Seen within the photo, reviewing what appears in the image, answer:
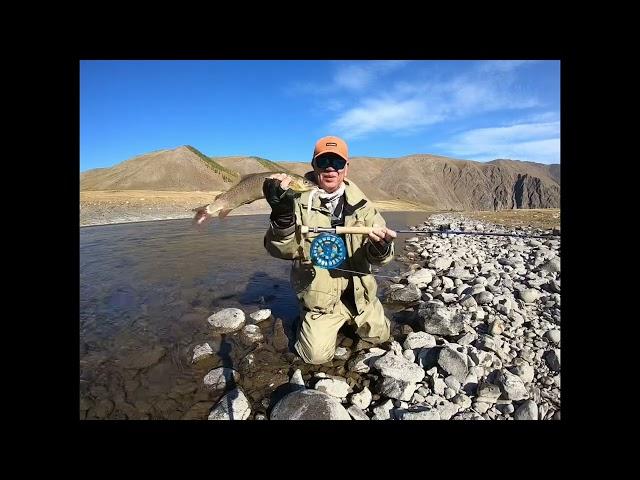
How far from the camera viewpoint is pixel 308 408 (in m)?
2.49

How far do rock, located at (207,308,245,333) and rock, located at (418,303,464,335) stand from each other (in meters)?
2.73

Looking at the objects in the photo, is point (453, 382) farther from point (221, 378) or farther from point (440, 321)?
point (221, 378)

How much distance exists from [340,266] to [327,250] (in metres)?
0.51

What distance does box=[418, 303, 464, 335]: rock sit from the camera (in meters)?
3.91

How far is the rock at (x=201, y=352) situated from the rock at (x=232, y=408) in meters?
1.01

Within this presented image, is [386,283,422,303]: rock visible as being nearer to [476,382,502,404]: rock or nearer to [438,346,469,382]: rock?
[438,346,469,382]: rock

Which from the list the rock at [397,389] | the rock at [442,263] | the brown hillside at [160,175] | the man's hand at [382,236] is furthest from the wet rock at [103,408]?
the brown hillside at [160,175]

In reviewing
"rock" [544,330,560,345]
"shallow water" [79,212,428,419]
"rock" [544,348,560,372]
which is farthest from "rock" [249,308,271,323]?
"rock" [544,330,560,345]

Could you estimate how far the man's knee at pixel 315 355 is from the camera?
11.3 feet

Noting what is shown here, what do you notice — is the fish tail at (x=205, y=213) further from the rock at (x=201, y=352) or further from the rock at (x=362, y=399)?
the rock at (x=362, y=399)
